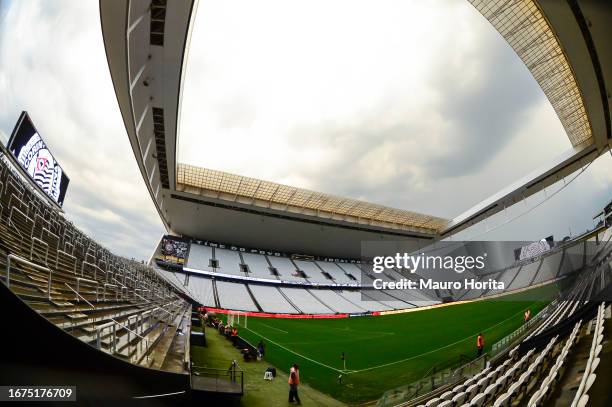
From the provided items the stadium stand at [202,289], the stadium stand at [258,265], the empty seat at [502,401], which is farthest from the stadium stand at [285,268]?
the empty seat at [502,401]

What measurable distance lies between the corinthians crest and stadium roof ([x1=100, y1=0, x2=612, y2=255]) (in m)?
4.64

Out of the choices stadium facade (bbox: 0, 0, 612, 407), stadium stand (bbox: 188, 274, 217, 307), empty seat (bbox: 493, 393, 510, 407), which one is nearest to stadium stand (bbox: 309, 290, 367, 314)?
stadium facade (bbox: 0, 0, 612, 407)

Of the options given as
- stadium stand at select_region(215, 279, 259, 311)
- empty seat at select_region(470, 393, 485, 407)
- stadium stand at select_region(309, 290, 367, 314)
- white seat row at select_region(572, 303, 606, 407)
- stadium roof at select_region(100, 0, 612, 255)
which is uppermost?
stadium roof at select_region(100, 0, 612, 255)

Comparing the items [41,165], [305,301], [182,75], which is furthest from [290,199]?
[41,165]

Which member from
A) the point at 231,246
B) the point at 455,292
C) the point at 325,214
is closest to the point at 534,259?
the point at 455,292

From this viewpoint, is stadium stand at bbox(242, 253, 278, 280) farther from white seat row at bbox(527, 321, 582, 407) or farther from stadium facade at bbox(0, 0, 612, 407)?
white seat row at bbox(527, 321, 582, 407)

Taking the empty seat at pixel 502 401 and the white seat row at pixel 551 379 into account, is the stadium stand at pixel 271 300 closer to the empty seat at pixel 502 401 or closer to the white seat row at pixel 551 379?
the white seat row at pixel 551 379

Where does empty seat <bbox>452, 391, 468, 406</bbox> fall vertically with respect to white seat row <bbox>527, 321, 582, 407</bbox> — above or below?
below

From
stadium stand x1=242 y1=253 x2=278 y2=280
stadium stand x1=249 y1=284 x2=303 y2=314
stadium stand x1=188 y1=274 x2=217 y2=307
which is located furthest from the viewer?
stadium stand x1=242 y1=253 x2=278 y2=280

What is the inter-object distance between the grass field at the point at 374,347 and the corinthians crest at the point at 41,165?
14.6 m

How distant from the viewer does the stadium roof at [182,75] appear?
1076 centimetres

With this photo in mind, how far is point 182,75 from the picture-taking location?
1387 centimetres

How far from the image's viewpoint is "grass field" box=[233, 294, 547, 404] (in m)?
10.4

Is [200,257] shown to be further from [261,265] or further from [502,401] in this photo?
[502,401]
